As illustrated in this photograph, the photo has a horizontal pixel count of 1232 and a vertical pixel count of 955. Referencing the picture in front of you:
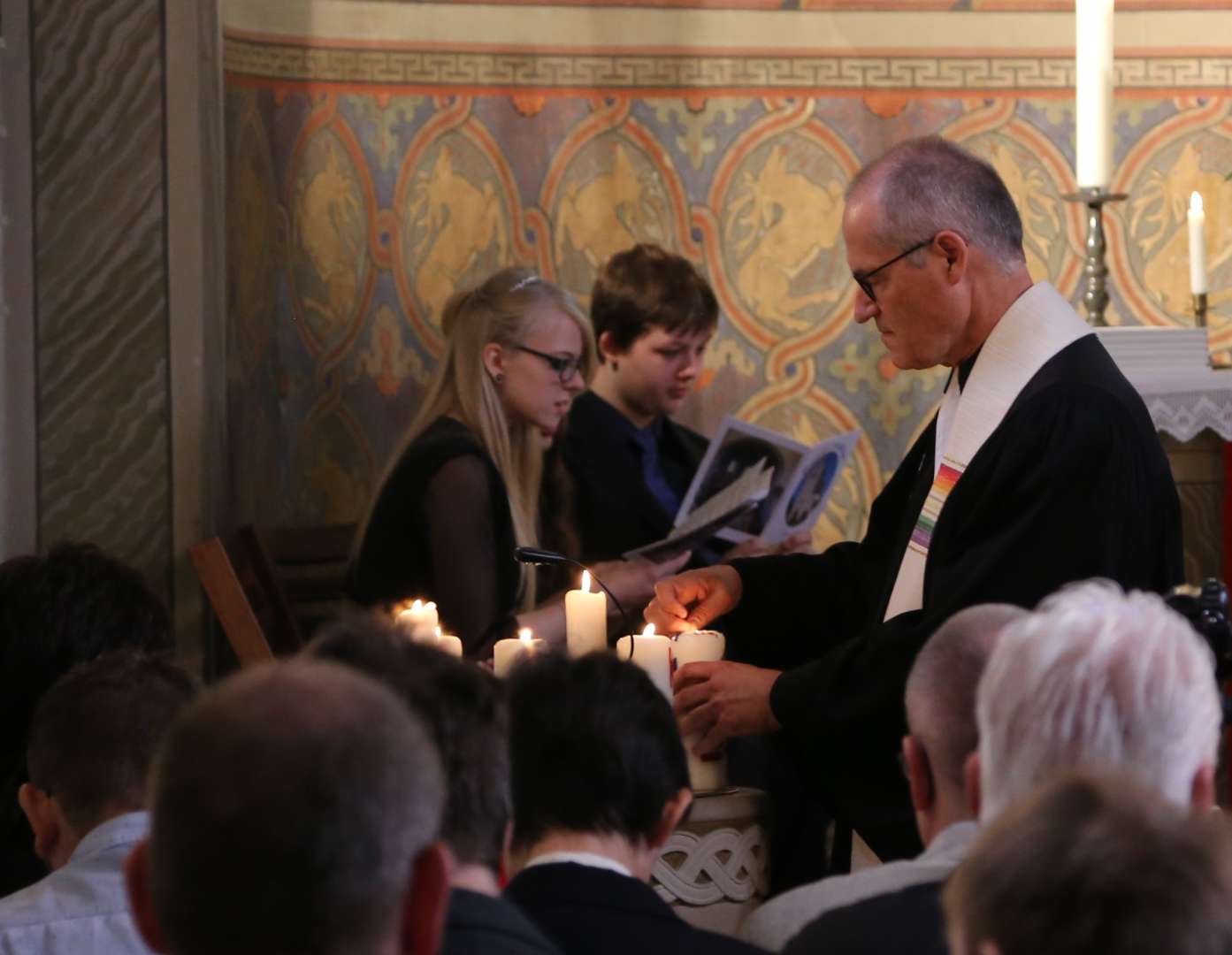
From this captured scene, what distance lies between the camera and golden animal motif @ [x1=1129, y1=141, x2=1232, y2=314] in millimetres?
6629

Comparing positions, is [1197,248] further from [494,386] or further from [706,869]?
[706,869]

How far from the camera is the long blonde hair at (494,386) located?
510cm

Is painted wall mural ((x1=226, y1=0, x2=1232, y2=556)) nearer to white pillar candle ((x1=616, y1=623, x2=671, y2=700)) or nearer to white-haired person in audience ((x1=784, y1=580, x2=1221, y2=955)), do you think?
white pillar candle ((x1=616, y1=623, x2=671, y2=700))

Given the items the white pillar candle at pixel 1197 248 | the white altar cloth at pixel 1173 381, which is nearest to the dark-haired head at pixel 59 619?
the white altar cloth at pixel 1173 381

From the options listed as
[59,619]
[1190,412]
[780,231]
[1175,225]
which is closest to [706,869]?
[59,619]

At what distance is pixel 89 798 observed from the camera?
2398mm

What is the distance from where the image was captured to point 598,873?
2.24 metres

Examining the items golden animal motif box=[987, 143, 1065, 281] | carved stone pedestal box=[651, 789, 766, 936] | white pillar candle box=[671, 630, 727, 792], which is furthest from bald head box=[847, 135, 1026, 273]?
golden animal motif box=[987, 143, 1065, 281]

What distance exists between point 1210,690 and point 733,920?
4.58 feet

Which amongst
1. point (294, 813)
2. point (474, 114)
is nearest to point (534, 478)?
point (474, 114)

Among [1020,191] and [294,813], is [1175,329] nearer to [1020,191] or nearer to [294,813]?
[1020,191]

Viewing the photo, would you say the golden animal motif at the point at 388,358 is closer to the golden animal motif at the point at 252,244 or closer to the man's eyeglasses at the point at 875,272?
the golden animal motif at the point at 252,244

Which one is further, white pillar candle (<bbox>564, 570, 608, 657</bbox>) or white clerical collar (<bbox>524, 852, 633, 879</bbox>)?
white pillar candle (<bbox>564, 570, 608, 657</bbox>)

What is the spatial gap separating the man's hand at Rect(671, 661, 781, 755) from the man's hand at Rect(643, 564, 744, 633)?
14.2 inches
